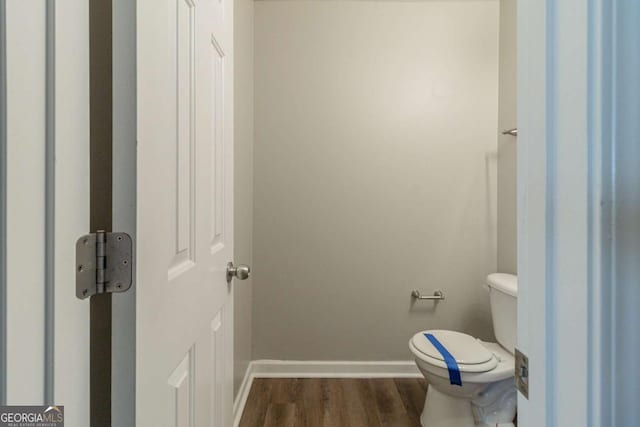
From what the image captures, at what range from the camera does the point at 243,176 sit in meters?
1.77

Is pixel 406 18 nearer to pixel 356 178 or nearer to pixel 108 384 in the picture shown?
pixel 356 178

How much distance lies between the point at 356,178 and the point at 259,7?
1218mm

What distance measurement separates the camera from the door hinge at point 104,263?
0.42 meters

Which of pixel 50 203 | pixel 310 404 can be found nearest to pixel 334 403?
pixel 310 404

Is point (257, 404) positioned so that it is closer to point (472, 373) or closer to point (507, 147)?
point (472, 373)

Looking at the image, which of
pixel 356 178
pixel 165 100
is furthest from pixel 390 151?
pixel 165 100

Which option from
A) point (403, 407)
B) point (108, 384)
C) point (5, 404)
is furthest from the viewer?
point (403, 407)

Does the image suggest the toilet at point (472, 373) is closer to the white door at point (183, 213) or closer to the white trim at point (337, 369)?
the white trim at point (337, 369)

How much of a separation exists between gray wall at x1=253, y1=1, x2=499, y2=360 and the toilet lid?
357 millimetres

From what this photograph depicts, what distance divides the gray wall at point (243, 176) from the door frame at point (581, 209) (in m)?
1.37

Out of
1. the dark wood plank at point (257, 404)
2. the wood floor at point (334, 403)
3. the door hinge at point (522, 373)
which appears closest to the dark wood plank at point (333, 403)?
the wood floor at point (334, 403)

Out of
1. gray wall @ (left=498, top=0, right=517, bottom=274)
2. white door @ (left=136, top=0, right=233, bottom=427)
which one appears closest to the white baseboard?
gray wall @ (left=498, top=0, right=517, bottom=274)

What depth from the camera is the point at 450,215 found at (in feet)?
6.52

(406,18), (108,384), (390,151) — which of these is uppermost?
(406,18)
